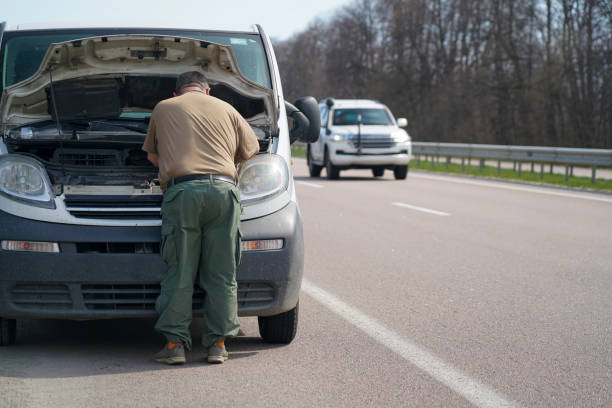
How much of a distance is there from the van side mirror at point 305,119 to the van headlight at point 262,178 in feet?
3.63

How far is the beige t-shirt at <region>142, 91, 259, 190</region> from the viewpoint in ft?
16.4

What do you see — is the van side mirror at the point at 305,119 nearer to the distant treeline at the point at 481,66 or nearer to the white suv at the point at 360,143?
the white suv at the point at 360,143

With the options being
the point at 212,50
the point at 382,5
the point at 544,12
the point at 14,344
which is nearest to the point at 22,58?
the point at 212,50

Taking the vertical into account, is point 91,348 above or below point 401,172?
above

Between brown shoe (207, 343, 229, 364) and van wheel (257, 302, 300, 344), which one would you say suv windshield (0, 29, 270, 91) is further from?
brown shoe (207, 343, 229, 364)

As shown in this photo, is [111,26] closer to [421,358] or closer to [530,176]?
[421,358]

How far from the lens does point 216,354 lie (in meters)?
5.04

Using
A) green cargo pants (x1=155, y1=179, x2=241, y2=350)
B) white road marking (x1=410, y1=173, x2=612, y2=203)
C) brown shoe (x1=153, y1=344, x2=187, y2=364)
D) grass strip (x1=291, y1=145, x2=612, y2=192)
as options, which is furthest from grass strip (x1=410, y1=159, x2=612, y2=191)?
brown shoe (x1=153, y1=344, x2=187, y2=364)

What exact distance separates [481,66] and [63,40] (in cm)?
4739

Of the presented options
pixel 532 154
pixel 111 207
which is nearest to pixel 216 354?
pixel 111 207

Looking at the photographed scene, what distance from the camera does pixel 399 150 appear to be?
75.1 feet

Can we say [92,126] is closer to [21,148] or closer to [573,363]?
[21,148]

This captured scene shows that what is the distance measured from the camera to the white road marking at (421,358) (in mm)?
4383

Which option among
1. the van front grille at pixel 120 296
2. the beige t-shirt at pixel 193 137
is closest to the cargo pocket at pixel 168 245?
the van front grille at pixel 120 296
